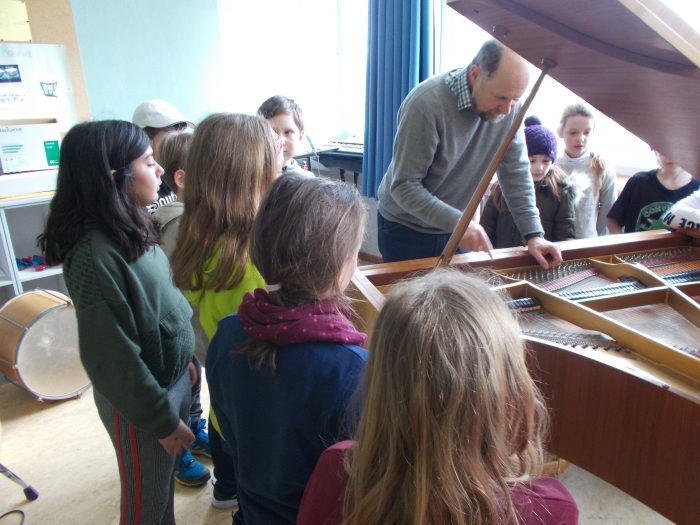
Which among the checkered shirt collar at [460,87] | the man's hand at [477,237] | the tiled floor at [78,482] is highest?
the checkered shirt collar at [460,87]

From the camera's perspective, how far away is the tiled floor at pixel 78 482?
207cm

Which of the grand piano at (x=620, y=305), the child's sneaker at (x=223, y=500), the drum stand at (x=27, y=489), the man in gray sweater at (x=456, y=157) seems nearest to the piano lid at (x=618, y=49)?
the grand piano at (x=620, y=305)

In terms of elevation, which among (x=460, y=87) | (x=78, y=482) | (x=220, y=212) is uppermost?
(x=460, y=87)

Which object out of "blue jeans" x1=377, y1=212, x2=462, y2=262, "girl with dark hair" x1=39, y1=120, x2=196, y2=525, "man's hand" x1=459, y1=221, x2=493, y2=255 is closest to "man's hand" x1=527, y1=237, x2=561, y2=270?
"man's hand" x1=459, y1=221, x2=493, y2=255

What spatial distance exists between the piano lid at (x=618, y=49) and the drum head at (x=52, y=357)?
2455 mm

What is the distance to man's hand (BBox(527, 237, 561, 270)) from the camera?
178 centimetres

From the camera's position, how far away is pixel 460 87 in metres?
1.97

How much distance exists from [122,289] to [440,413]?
960 millimetres

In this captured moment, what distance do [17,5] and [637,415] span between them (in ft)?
12.0

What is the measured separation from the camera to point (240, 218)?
1.48 metres

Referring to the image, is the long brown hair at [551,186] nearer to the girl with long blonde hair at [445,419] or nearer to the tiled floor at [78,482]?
the tiled floor at [78,482]

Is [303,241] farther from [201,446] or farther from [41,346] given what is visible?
[41,346]

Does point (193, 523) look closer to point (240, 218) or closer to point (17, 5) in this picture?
point (240, 218)

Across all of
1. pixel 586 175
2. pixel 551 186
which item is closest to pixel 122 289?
pixel 551 186
